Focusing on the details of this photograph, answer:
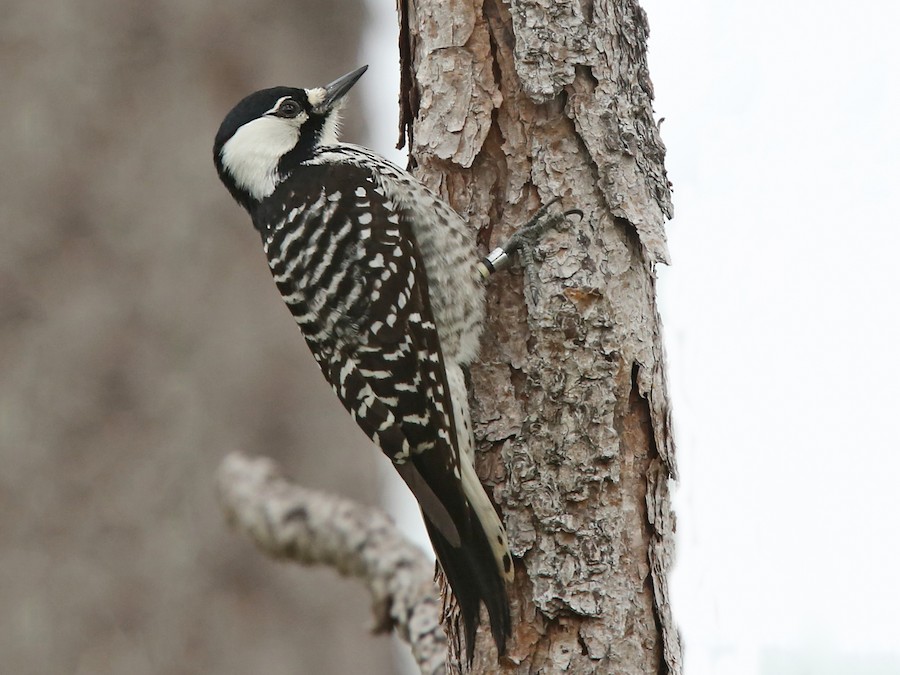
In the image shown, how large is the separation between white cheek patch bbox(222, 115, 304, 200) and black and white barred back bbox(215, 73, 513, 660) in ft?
0.50

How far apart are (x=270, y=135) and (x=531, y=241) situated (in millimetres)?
1078

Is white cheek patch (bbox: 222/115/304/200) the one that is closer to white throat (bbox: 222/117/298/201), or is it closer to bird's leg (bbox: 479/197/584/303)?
white throat (bbox: 222/117/298/201)

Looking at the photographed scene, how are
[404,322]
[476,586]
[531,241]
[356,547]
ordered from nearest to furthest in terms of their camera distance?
[476,586], [531,241], [404,322], [356,547]

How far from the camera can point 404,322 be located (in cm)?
251

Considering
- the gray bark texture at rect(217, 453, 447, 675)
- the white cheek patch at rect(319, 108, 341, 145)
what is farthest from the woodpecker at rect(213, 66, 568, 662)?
the gray bark texture at rect(217, 453, 447, 675)

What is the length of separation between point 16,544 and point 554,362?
6.95ft

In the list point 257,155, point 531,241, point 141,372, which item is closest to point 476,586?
point 531,241

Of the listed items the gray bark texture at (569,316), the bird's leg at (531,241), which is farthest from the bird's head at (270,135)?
the bird's leg at (531,241)

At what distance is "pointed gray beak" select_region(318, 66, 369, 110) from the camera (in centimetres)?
305

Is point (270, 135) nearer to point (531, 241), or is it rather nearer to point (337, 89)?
point (337, 89)

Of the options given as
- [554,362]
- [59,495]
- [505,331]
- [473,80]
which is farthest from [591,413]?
[59,495]

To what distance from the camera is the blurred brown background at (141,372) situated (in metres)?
3.25

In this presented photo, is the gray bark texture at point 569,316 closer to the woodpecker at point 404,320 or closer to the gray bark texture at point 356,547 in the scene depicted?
the woodpecker at point 404,320

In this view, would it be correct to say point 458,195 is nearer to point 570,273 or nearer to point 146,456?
point 570,273
